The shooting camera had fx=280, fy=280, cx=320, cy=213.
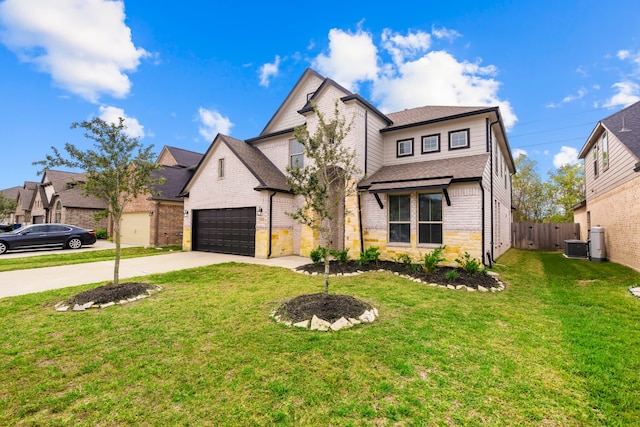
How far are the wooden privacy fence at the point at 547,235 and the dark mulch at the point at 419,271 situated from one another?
44.3 ft

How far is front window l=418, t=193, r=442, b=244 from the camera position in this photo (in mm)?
10164

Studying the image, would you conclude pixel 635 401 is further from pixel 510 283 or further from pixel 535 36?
pixel 535 36

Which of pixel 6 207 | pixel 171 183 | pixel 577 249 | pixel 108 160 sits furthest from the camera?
pixel 6 207

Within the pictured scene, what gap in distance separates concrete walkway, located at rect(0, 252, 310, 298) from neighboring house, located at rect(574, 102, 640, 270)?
11693 millimetres

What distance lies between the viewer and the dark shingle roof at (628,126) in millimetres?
9835

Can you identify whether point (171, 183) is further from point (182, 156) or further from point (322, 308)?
point (322, 308)

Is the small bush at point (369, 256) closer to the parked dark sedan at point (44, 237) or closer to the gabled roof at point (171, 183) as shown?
the gabled roof at point (171, 183)

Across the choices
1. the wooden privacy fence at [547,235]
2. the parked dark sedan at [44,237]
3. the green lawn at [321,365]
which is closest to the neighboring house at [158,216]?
the parked dark sedan at [44,237]

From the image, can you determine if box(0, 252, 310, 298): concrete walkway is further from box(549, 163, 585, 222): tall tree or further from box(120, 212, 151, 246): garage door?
box(549, 163, 585, 222): tall tree

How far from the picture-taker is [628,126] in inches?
433

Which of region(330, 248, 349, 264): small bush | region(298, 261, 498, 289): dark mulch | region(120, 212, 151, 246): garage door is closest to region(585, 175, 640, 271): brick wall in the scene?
region(298, 261, 498, 289): dark mulch

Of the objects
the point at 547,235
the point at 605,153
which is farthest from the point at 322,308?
the point at 547,235

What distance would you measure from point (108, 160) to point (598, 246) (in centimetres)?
1800

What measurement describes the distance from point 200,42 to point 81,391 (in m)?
16.7
